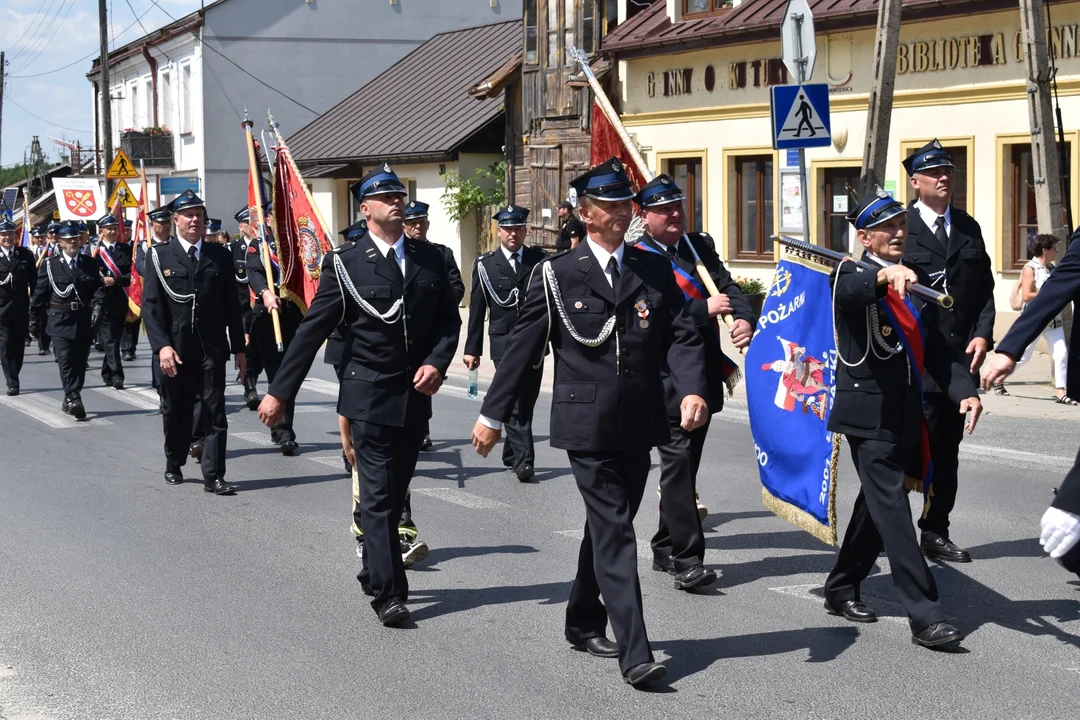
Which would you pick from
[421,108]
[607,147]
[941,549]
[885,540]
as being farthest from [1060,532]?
[421,108]

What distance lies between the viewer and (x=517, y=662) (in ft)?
20.8

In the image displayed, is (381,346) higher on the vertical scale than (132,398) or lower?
higher

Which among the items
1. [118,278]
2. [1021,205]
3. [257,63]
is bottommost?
[118,278]

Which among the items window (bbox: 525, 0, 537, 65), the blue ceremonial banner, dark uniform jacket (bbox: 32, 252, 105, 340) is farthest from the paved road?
window (bbox: 525, 0, 537, 65)

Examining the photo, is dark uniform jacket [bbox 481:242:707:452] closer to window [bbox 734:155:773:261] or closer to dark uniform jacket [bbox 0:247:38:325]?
dark uniform jacket [bbox 0:247:38:325]

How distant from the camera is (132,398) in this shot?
17.6 metres

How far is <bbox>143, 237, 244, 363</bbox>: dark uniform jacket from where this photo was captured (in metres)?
11.3

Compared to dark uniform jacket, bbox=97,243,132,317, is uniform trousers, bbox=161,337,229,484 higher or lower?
lower

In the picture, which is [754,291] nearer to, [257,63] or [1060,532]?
[1060,532]

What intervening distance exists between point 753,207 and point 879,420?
18425 mm

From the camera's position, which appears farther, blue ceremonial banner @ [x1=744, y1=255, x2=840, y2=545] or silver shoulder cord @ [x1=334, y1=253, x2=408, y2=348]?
silver shoulder cord @ [x1=334, y1=253, x2=408, y2=348]

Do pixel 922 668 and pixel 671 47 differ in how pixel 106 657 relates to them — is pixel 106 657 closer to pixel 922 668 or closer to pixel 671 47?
pixel 922 668

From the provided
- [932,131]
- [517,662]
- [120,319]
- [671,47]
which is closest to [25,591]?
[517,662]

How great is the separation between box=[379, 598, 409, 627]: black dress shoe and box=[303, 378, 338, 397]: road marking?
10.6 metres
